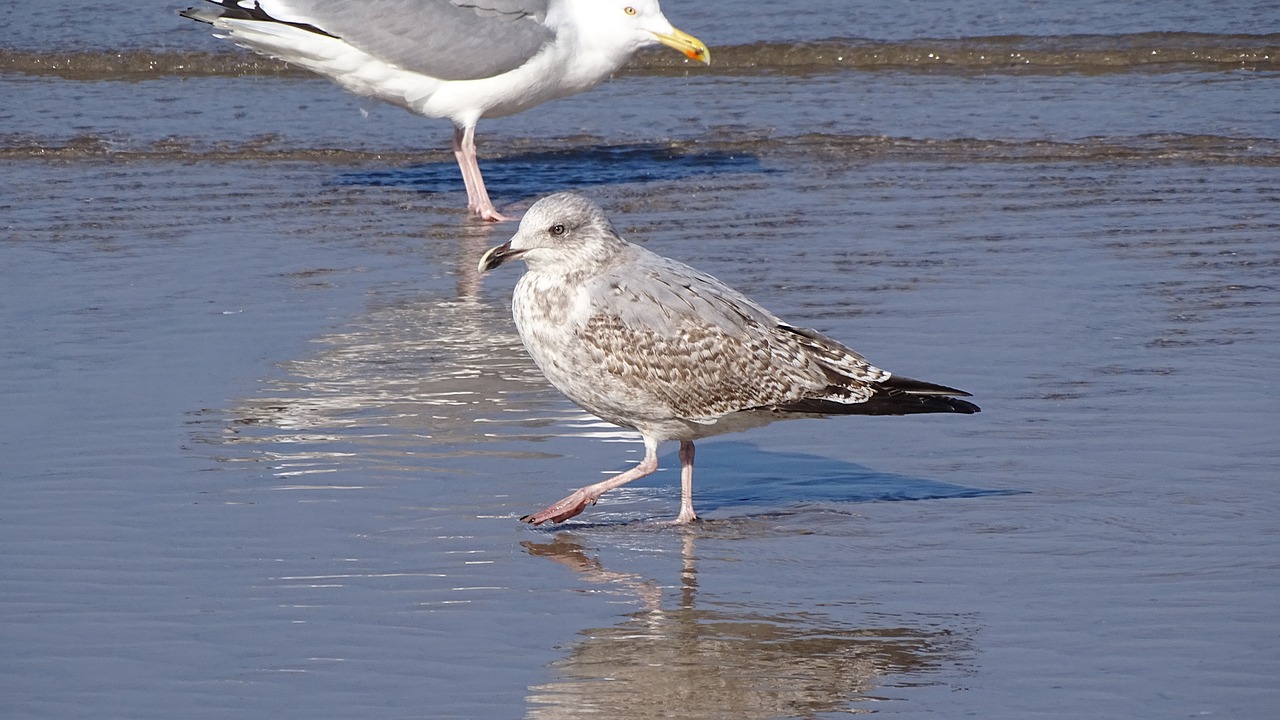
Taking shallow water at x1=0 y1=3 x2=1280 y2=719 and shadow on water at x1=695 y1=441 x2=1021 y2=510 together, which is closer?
shallow water at x1=0 y1=3 x2=1280 y2=719

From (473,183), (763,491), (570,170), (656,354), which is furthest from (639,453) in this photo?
(570,170)

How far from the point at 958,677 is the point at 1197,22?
11253mm

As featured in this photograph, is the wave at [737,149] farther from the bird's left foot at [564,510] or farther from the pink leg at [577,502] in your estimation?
the bird's left foot at [564,510]

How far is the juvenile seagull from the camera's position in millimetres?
9906

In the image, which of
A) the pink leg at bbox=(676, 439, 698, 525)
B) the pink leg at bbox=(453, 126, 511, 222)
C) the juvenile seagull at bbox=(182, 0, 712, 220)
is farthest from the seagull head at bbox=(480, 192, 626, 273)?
the juvenile seagull at bbox=(182, 0, 712, 220)

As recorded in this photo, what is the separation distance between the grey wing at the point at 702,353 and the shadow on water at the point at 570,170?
5.04 meters

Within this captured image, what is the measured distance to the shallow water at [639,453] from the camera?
3.85 meters

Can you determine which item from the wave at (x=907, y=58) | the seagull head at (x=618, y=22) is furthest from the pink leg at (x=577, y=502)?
the wave at (x=907, y=58)

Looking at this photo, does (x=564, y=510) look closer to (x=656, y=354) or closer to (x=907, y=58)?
(x=656, y=354)

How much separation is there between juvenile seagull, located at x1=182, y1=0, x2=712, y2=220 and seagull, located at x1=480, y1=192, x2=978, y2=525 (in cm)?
498

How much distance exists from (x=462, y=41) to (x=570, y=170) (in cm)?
108

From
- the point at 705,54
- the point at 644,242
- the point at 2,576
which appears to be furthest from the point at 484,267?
the point at 705,54

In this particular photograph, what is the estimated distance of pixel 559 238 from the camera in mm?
4957

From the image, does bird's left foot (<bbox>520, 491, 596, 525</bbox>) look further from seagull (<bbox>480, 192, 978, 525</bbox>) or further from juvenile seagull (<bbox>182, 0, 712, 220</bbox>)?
juvenile seagull (<bbox>182, 0, 712, 220</bbox>)
